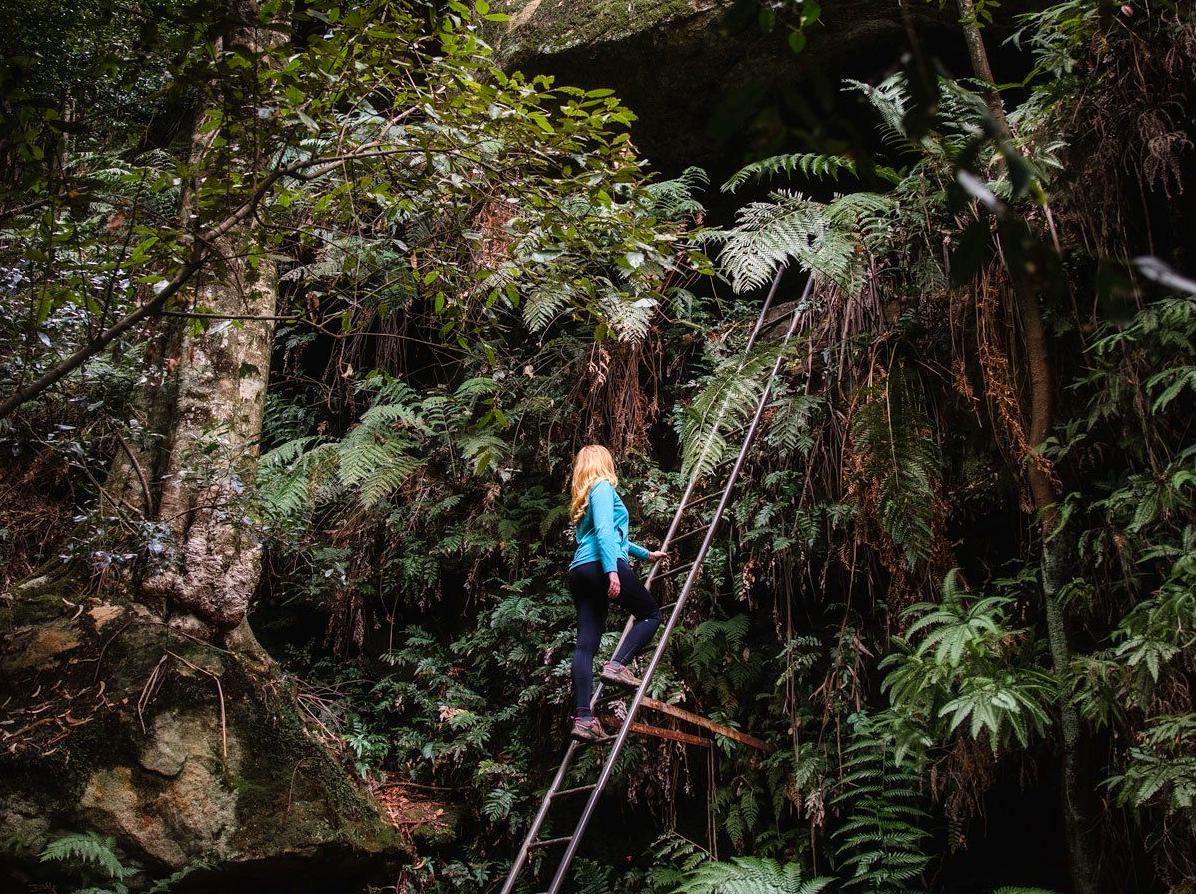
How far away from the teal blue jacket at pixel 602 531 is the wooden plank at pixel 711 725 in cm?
69

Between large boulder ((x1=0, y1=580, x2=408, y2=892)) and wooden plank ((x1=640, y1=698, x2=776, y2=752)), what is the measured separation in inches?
58.5

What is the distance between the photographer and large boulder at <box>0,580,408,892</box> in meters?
3.48

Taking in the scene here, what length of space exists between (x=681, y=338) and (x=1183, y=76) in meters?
3.14

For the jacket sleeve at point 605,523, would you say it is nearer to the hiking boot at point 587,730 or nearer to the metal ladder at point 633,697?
the metal ladder at point 633,697

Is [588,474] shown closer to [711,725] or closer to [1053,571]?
[711,725]

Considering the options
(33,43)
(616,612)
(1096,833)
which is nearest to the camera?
(1096,833)

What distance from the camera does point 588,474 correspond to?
4.23 m

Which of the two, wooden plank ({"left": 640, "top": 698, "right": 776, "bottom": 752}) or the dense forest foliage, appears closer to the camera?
the dense forest foliage

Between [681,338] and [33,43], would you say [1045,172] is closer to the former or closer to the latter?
[681,338]

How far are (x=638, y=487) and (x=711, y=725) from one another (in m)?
1.79

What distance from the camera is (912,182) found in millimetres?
4312

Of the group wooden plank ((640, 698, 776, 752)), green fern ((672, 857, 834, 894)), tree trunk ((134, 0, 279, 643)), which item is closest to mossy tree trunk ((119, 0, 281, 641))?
tree trunk ((134, 0, 279, 643))

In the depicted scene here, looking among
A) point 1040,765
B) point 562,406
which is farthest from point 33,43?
point 1040,765

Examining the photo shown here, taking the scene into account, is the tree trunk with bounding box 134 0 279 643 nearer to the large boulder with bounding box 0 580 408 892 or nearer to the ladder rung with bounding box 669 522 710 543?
the large boulder with bounding box 0 580 408 892
